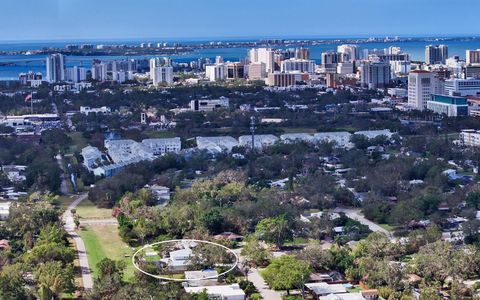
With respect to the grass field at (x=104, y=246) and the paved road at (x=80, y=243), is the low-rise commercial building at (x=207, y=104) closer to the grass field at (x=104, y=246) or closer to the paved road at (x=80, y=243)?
the paved road at (x=80, y=243)

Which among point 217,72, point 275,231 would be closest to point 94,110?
point 217,72

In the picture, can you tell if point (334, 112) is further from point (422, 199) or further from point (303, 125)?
point (422, 199)

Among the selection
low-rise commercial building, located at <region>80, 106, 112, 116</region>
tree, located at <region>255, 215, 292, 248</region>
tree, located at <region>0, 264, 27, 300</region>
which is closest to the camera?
tree, located at <region>0, 264, 27, 300</region>

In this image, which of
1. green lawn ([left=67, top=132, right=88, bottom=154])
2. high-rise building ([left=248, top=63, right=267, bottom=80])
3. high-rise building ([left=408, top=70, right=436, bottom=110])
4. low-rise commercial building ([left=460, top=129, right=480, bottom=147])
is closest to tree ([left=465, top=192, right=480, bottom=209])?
low-rise commercial building ([left=460, top=129, right=480, bottom=147])

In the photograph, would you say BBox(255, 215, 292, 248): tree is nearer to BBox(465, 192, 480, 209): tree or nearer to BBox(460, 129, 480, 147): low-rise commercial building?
BBox(465, 192, 480, 209): tree

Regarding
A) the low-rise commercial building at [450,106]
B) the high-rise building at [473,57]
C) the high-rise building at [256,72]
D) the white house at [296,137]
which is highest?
the high-rise building at [473,57]

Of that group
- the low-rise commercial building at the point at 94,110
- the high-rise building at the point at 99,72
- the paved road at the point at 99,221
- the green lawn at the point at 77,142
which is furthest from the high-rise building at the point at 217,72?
the paved road at the point at 99,221
